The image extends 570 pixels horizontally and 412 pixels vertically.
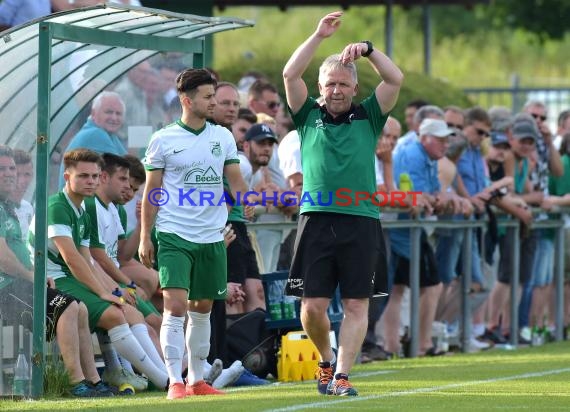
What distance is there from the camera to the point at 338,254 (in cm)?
1043

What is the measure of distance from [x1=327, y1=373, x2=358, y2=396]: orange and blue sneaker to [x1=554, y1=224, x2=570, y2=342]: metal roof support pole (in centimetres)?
826

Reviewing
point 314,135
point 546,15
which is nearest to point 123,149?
point 314,135

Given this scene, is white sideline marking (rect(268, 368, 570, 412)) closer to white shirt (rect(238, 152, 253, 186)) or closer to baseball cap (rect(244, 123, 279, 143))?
white shirt (rect(238, 152, 253, 186))

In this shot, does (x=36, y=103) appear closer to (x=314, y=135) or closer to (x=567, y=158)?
(x=314, y=135)

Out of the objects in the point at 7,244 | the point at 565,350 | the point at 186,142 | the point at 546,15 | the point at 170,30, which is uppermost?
the point at 546,15

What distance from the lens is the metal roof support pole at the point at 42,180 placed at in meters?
10.8

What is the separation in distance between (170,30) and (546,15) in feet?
77.0

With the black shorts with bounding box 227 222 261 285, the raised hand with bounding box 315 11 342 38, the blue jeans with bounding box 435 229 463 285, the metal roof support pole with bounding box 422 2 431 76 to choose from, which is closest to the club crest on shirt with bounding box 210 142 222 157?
the raised hand with bounding box 315 11 342 38

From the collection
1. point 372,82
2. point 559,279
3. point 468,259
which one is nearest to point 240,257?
point 468,259

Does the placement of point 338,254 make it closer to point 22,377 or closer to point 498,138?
point 22,377

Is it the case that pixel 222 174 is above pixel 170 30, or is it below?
below

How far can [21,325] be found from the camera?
10891mm

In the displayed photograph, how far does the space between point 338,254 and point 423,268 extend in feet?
16.8

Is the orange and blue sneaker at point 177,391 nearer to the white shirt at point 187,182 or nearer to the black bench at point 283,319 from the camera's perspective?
the white shirt at point 187,182
